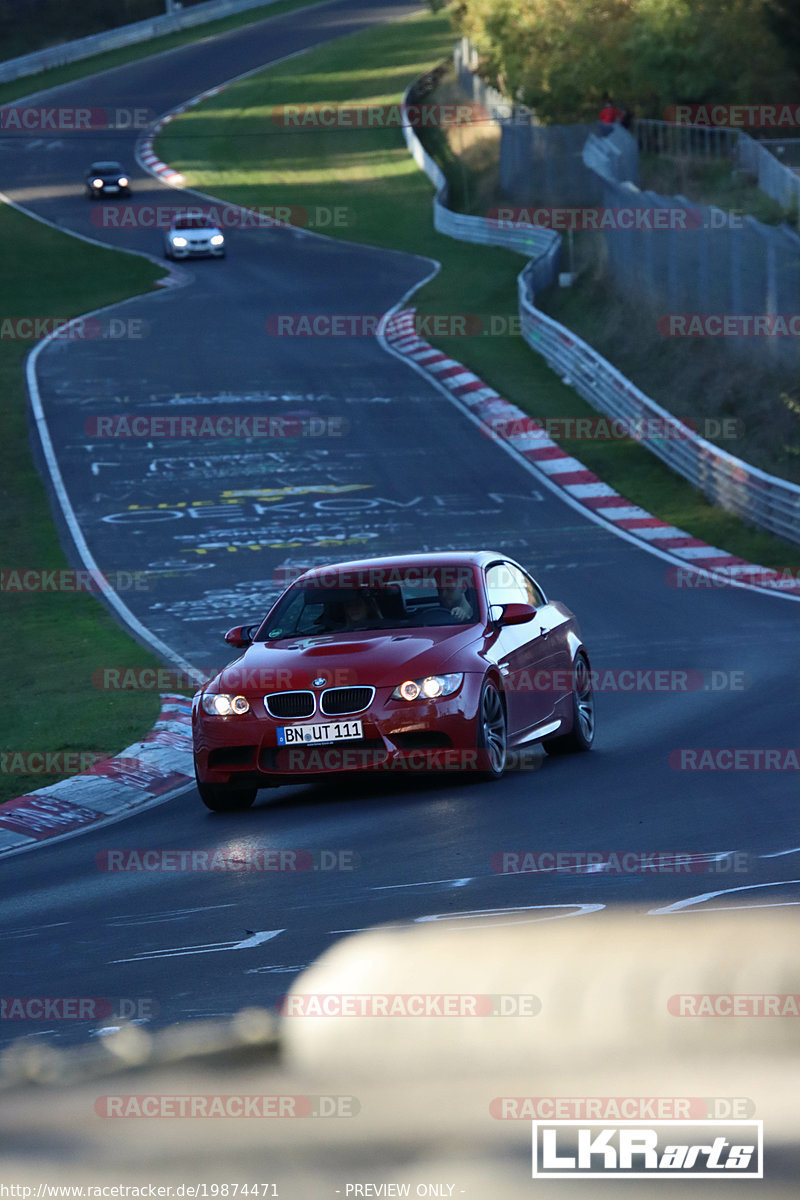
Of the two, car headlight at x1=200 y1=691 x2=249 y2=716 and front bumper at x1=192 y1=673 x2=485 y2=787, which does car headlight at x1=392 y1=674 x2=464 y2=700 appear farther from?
car headlight at x1=200 y1=691 x2=249 y2=716

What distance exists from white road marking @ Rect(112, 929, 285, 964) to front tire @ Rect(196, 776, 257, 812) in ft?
12.4

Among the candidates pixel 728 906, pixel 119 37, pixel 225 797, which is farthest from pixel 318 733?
pixel 119 37

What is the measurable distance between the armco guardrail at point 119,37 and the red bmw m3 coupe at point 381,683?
A: 8359 cm

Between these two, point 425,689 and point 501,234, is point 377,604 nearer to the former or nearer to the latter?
point 425,689

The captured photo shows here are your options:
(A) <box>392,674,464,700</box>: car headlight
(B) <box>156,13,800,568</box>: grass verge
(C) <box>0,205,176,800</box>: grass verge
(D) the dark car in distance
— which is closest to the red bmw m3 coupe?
(A) <box>392,674,464,700</box>: car headlight

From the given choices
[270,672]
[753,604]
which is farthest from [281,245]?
[270,672]

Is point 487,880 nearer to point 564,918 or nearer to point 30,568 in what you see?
point 564,918

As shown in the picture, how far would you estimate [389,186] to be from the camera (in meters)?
64.2

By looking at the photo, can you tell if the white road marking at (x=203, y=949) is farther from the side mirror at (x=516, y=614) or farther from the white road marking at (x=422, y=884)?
the side mirror at (x=516, y=614)

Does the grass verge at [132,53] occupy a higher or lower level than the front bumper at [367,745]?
lower

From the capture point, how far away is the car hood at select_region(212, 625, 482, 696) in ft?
37.6

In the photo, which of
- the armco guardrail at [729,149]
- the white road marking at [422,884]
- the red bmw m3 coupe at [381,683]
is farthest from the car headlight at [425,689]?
the armco guardrail at [729,149]

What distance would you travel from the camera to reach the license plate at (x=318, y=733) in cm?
1134

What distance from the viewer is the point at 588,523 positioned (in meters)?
25.2
